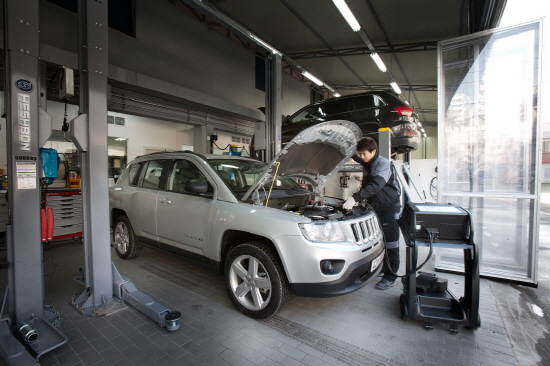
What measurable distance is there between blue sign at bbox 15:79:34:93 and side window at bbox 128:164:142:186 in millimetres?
1938

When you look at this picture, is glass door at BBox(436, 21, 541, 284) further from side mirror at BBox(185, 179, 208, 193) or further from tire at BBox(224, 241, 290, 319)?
side mirror at BBox(185, 179, 208, 193)

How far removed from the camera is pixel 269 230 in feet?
7.56

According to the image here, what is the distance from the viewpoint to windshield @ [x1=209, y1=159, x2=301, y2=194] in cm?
299

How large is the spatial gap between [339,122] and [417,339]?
78.1 inches

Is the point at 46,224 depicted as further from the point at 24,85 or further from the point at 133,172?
the point at 133,172

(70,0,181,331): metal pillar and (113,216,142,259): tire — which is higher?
(70,0,181,331): metal pillar

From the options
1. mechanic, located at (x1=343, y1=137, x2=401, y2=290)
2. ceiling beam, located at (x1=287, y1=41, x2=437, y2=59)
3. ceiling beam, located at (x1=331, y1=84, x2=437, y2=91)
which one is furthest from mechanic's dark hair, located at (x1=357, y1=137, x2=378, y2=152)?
ceiling beam, located at (x1=331, y1=84, x2=437, y2=91)

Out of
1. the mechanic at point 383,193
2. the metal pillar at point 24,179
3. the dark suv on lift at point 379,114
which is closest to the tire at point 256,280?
the mechanic at point 383,193

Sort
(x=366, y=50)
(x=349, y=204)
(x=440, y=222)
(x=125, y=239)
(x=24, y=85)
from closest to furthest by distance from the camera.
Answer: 1. (x=24, y=85)
2. (x=440, y=222)
3. (x=349, y=204)
4. (x=125, y=239)
5. (x=366, y=50)

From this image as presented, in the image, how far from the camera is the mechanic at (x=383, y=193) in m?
2.96

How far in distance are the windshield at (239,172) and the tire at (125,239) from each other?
5.91ft

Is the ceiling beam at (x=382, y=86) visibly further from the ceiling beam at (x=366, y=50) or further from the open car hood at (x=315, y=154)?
the open car hood at (x=315, y=154)

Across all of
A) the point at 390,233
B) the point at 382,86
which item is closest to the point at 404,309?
the point at 390,233

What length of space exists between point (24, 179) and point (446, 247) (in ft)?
11.3
